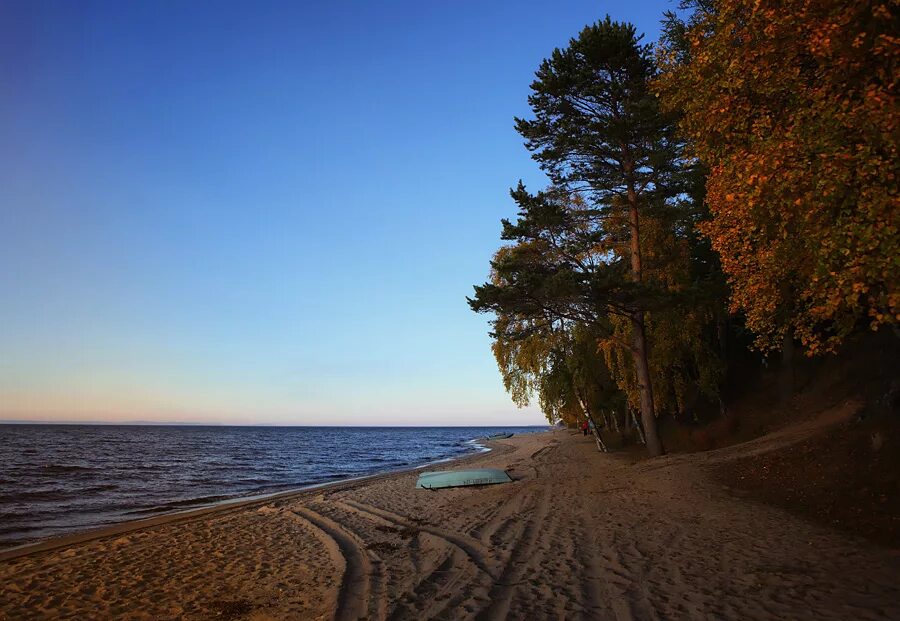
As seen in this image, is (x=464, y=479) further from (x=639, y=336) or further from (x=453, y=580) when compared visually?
(x=453, y=580)

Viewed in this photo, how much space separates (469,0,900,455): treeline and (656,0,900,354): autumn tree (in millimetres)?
37

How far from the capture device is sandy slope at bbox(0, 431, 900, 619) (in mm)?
6699

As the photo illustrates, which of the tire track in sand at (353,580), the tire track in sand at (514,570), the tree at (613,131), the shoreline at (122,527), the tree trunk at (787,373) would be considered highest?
the tree at (613,131)

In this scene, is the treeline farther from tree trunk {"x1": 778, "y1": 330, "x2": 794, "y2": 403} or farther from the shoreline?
the shoreline

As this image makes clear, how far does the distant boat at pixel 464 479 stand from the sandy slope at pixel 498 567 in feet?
17.3

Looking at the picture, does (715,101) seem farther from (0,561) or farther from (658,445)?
(0,561)

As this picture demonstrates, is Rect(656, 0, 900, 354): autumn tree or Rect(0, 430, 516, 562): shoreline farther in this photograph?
Rect(0, 430, 516, 562): shoreline

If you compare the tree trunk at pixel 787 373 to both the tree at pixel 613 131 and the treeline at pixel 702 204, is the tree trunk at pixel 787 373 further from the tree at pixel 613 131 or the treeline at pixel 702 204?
the tree at pixel 613 131

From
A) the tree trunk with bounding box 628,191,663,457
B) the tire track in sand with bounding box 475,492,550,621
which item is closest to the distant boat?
the tree trunk with bounding box 628,191,663,457

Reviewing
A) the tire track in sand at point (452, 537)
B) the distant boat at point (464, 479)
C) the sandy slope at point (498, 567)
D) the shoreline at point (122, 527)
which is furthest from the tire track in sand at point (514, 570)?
the shoreline at point (122, 527)

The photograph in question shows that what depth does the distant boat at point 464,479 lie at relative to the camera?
20.8 m

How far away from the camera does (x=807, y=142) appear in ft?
21.9

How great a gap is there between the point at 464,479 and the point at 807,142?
17.8 meters

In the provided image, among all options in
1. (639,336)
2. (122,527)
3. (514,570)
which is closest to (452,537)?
(514,570)
